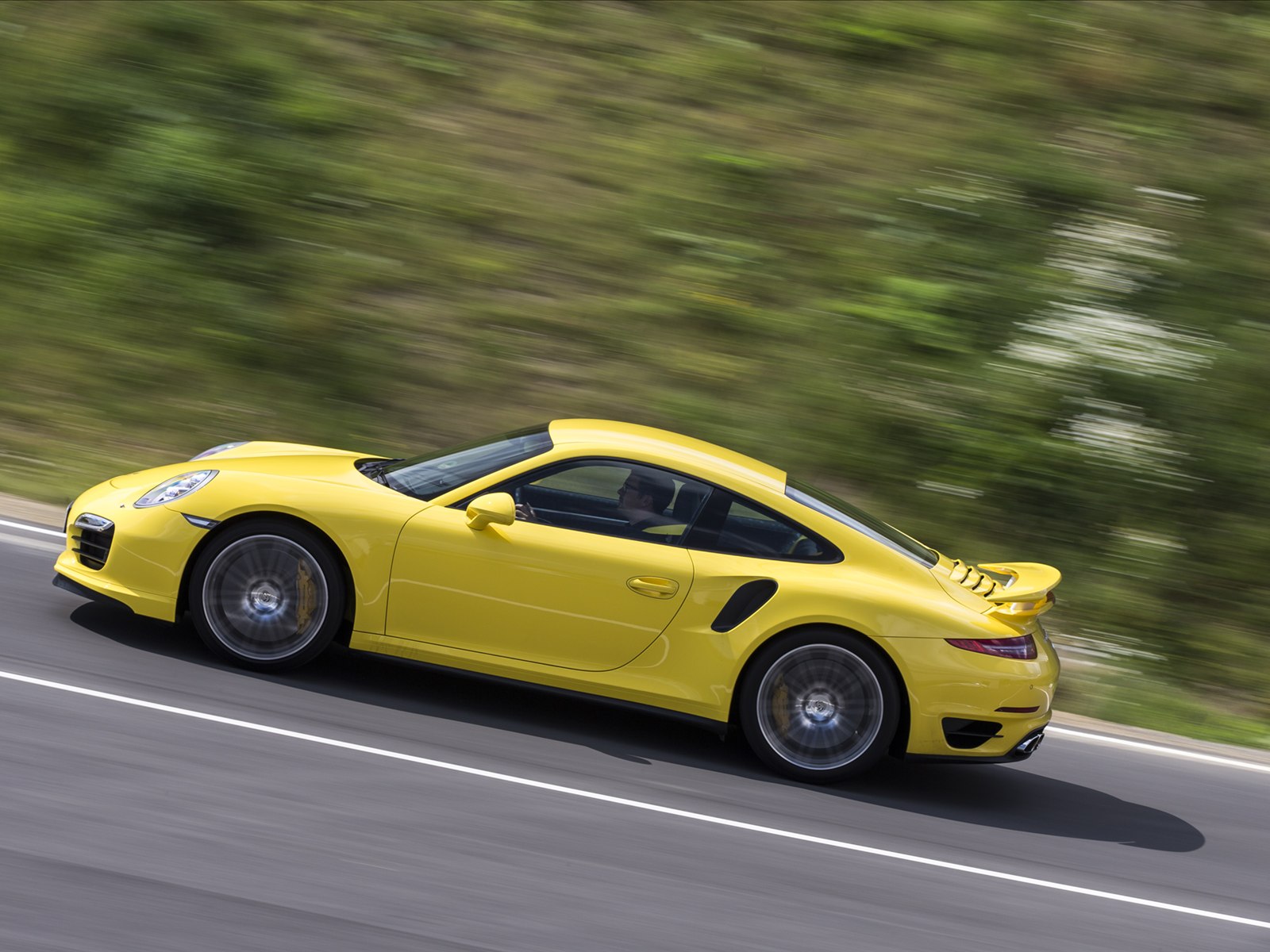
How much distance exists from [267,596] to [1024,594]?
11.4ft

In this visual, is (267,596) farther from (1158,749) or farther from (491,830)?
(1158,749)

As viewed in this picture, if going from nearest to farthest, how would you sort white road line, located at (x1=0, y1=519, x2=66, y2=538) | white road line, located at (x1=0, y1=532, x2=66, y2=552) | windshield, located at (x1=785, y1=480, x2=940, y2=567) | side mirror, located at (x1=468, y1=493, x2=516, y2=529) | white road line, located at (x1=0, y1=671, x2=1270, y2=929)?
1. white road line, located at (x1=0, y1=671, x2=1270, y2=929)
2. side mirror, located at (x1=468, y1=493, x2=516, y2=529)
3. windshield, located at (x1=785, y1=480, x2=940, y2=567)
4. white road line, located at (x1=0, y1=532, x2=66, y2=552)
5. white road line, located at (x1=0, y1=519, x2=66, y2=538)

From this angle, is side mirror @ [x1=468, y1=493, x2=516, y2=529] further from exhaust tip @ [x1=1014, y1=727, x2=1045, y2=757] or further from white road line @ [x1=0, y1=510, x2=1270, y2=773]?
white road line @ [x1=0, y1=510, x2=1270, y2=773]

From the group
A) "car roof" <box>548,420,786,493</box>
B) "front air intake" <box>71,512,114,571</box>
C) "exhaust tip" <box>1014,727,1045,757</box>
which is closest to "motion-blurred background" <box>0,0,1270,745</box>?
"exhaust tip" <box>1014,727,1045,757</box>

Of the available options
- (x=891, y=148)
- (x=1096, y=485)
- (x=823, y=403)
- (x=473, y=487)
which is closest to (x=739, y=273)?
(x=823, y=403)

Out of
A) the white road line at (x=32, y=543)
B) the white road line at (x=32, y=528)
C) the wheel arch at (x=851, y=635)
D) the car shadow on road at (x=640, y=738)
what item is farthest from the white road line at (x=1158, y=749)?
the white road line at (x=32, y=528)

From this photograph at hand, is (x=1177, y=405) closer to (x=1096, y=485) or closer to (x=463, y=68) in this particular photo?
(x=1096, y=485)

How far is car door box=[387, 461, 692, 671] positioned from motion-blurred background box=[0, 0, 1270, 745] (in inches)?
141

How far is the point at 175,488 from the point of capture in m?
6.21

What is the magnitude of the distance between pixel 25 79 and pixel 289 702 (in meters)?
8.97

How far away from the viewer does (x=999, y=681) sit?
6.07 meters

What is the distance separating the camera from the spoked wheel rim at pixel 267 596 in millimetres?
6062

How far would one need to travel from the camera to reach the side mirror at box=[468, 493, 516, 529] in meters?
5.93

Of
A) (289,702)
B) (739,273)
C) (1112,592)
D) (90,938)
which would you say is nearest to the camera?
(90,938)
